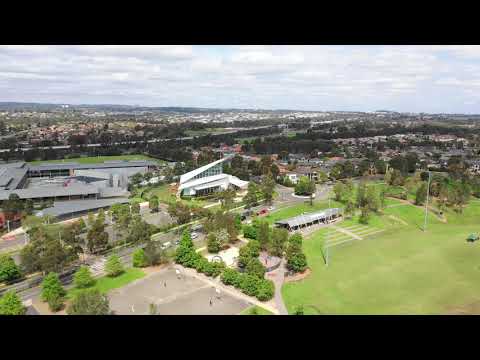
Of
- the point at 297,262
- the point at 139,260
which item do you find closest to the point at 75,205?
the point at 139,260

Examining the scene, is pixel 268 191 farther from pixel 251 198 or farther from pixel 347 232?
pixel 347 232

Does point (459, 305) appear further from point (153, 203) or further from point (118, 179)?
point (118, 179)

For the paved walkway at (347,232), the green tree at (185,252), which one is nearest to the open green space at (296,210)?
the paved walkway at (347,232)

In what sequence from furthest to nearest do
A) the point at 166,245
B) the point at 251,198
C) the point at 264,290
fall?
the point at 251,198 < the point at 166,245 < the point at 264,290
